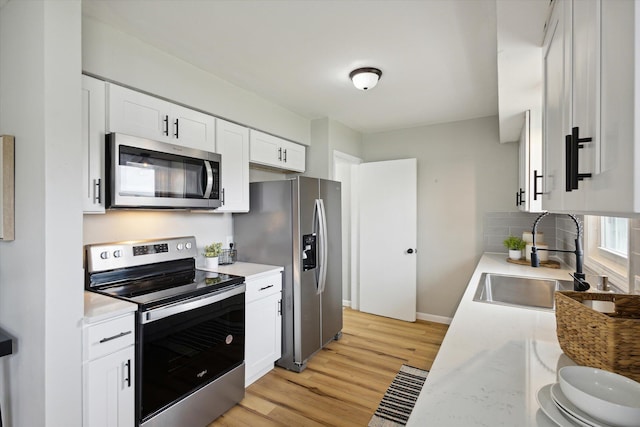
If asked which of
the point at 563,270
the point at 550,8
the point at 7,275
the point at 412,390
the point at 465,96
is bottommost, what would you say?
the point at 412,390

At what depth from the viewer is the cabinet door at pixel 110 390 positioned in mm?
1517

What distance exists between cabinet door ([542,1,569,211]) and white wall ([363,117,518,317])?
97.1 inches

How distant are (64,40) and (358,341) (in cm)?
323

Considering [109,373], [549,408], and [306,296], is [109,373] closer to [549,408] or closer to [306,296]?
Result: [306,296]

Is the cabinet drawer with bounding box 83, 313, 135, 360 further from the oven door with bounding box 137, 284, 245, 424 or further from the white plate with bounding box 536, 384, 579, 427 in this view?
the white plate with bounding box 536, 384, 579, 427

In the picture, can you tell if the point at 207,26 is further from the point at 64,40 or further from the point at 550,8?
the point at 550,8

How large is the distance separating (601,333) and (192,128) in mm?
2459

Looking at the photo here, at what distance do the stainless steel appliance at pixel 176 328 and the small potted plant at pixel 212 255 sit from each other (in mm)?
199

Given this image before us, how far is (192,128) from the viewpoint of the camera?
7.77 ft

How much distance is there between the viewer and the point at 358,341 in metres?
3.35

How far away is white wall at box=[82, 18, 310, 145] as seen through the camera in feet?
5.98

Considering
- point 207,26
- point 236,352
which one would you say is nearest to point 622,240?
point 236,352

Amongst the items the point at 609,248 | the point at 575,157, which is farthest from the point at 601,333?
the point at 609,248

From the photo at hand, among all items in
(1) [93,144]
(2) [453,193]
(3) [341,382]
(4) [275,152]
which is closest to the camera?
(1) [93,144]
